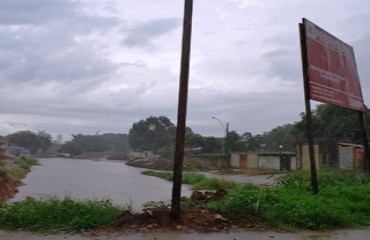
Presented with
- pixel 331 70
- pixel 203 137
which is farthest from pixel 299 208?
pixel 203 137

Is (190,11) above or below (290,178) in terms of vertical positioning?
above

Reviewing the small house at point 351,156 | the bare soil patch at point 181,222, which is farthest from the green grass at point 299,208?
the small house at point 351,156

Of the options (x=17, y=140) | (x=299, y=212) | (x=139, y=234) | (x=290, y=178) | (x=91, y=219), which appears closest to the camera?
(x=139, y=234)

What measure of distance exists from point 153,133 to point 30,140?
40097 mm

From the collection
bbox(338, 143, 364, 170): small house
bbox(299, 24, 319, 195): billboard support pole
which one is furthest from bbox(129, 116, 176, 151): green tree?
bbox(299, 24, 319, 195): billboard support pole

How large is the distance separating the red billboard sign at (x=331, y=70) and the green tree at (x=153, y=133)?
94.2m

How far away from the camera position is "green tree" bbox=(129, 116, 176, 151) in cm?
10938

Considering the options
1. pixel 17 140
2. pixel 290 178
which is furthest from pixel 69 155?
pixel 290 178

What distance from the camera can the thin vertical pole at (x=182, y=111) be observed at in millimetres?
8312

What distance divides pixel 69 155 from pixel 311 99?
421 ft

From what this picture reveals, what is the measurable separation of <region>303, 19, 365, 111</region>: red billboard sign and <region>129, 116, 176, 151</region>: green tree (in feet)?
309

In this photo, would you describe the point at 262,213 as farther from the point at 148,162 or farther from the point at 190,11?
the point at 148,162

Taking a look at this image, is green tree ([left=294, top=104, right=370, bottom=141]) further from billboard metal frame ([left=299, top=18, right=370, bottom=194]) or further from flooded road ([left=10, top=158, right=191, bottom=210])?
billboard metal frame ([left=299, top=18, right=370, bottom=194])

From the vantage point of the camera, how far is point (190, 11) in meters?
8.80
